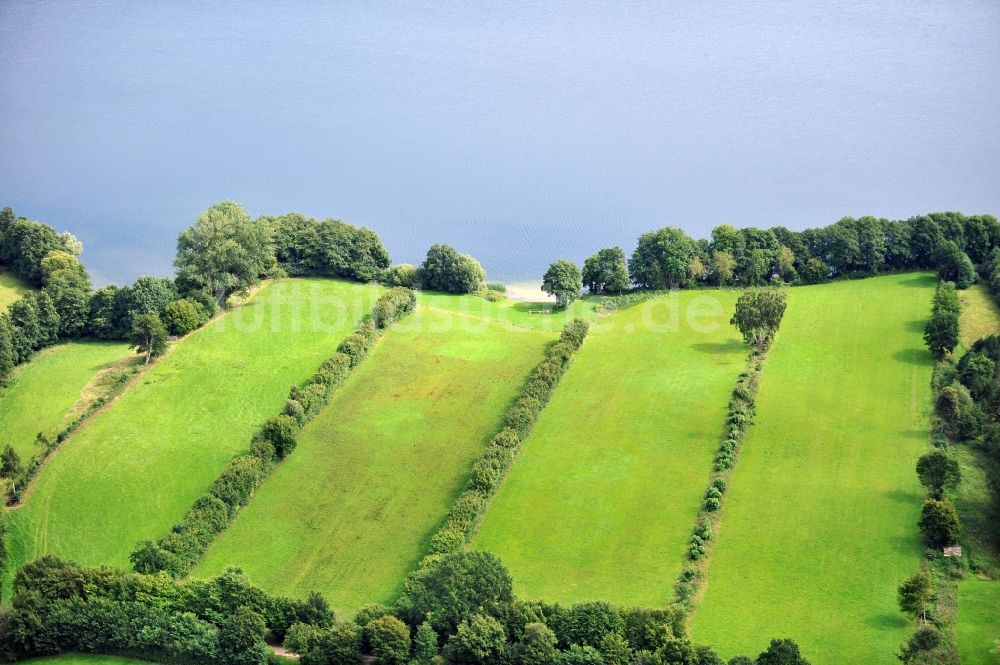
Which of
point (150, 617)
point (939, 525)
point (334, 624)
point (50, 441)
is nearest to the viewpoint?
point (150, 617)

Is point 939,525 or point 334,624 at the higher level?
point 939,525

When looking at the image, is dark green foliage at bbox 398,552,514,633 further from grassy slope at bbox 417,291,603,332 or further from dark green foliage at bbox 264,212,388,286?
dark green foliage at bbox 264,212,388,286

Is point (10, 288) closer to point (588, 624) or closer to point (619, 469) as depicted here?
point (619, 469)

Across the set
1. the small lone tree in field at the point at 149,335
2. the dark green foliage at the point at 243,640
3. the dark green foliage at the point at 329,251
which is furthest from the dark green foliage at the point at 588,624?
the dark green foliage at the point at 329,251

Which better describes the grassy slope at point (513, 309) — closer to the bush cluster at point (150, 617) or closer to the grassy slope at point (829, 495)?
the grassy slope at point (829, 495)

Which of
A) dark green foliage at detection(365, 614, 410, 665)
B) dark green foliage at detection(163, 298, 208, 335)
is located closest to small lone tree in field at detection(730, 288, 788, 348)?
dark green foliage at detection(365, 614, 410, 665)

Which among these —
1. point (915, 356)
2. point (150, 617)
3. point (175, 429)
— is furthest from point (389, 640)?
point (915, 356)

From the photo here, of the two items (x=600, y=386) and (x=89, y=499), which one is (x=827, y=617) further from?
(x=89, y=499)
